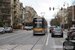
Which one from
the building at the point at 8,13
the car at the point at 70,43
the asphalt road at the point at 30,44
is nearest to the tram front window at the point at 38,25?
the asphalt road at the point at 30,44

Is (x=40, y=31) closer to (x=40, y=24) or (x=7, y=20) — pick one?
(x=40, y=24)

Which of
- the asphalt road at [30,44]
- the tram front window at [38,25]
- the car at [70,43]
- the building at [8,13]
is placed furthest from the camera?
the building at [8,13]

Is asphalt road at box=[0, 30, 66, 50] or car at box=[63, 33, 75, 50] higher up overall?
car at box=[63, 33, 75, 50]

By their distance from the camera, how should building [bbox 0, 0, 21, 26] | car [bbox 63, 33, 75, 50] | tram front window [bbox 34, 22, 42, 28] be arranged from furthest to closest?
building [bbox 0, 0, 21, 26]
tram front window [bbox 34, 22, 42, 28]
car [bbox 63, 33, 75, 50]

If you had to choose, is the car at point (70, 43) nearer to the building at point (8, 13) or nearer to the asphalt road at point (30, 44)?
the asphalt road at point (30, 44)

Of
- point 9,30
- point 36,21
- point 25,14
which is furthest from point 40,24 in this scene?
point 25,14

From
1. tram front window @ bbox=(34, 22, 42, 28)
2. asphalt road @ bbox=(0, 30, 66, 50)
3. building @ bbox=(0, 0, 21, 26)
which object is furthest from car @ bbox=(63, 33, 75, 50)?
building @ bbox=(0, 0, 21, 26)

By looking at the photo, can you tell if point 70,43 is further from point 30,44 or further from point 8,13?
point 8,13

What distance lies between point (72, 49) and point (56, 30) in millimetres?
17188

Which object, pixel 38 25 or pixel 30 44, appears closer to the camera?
pixel 30 44

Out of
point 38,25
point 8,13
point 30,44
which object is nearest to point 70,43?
point 30,44

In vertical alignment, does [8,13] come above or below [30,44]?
above

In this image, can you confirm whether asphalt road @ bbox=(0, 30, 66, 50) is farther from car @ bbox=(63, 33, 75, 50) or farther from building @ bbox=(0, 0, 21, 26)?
building @ bbox=(0, 0, 21, 26)

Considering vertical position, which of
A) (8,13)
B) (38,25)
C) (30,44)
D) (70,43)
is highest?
(8,13)
